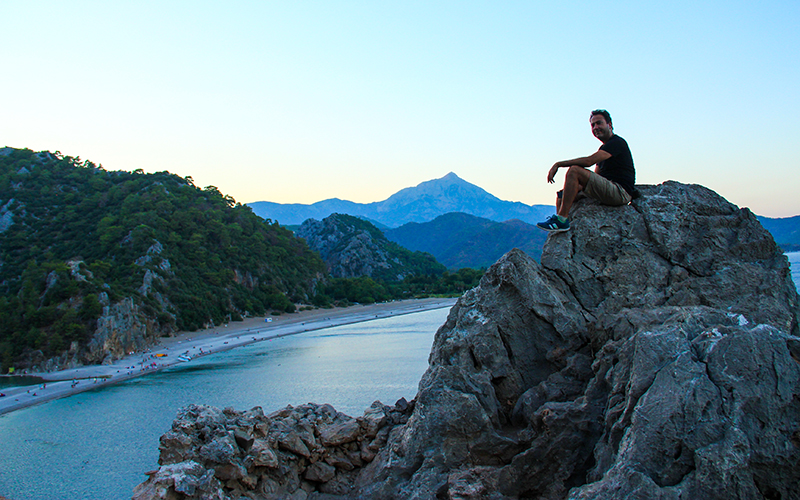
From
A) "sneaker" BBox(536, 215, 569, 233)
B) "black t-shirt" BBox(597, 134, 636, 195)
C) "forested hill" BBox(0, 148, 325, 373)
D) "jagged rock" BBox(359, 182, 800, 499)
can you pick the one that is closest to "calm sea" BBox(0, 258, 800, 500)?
"forested hill" BBox(0, 148, 325, 373)

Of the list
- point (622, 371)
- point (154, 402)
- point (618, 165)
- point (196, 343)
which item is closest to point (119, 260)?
point (196, 343)

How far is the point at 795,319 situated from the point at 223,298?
6755cm

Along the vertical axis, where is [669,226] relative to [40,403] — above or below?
above

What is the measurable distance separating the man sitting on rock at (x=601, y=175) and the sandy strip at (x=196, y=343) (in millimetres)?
34148

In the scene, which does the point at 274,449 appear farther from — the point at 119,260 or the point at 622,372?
the point at 119,260

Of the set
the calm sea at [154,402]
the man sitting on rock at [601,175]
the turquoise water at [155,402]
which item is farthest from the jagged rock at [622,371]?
the turquoise water at [155,402]

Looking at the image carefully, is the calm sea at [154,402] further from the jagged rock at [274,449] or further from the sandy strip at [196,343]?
the jagged rock at [274,449]

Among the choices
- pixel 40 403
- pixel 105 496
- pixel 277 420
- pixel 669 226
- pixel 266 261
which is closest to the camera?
pixel 669 226

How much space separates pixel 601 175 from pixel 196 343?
5128 cm

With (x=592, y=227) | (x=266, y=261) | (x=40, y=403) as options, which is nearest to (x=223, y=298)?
(x=266, y=261)

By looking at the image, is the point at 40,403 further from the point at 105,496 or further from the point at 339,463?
the point at 339,463

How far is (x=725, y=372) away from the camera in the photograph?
3.73 metres

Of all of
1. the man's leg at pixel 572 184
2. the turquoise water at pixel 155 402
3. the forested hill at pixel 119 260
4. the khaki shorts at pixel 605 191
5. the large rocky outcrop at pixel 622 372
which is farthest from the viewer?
the forested hill at pixel 119 260

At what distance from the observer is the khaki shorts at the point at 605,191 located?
236 inches
